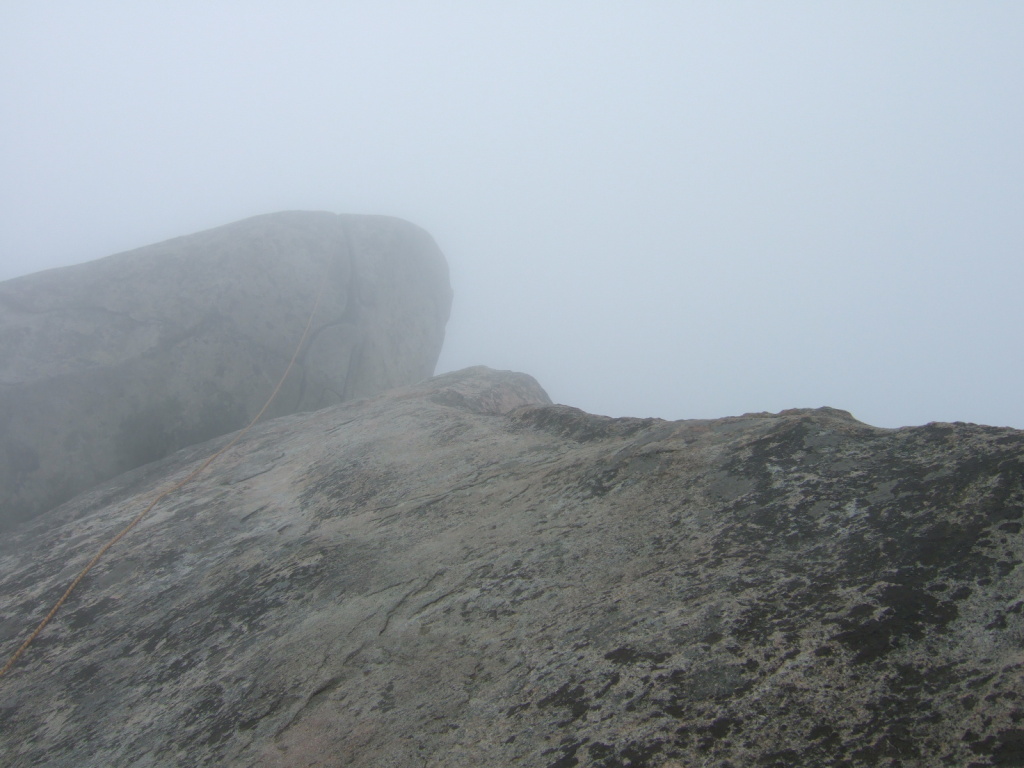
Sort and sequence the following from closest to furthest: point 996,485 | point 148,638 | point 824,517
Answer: point 996,485 → point 824,517 → point 148,638

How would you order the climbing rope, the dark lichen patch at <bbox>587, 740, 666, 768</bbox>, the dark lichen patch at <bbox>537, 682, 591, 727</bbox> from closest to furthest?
1. the dark lichen patch at <bbox>587, 740, 666, 768</bbox>
2. the dark lichen patch at <bbox>537, 682, 591, 727</bbox>
3. the climbing rope

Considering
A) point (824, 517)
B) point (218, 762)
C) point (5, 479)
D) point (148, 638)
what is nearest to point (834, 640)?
point (824, 517)

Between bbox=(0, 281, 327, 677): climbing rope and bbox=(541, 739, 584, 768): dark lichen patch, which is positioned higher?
bbox=(541, 739, 584, 768): dark lichen patch

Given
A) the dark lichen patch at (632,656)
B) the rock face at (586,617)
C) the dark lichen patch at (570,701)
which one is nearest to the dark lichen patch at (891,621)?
the rock face at (586,617)

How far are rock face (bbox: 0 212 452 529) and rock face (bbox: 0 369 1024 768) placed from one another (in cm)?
222

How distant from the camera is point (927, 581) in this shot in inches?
56.2

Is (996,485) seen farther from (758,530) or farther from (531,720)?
(531,720)

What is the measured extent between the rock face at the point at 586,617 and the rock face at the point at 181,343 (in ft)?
7.28

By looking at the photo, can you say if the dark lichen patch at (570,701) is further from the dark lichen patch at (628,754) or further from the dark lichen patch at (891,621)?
the dark lichen patch at (891,621)

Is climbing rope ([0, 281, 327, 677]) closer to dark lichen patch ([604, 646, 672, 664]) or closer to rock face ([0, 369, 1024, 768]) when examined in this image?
rock face ([0, 369, 1024, 768])

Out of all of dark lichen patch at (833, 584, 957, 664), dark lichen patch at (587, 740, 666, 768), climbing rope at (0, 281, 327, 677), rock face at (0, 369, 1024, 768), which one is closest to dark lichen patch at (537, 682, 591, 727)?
rock face at (0, 369, 1024, 768)

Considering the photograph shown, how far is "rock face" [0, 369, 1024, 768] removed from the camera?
1256mm

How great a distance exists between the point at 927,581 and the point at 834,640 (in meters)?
0.26

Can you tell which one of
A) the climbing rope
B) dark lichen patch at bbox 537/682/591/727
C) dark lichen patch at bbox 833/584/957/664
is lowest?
the climbing rope
